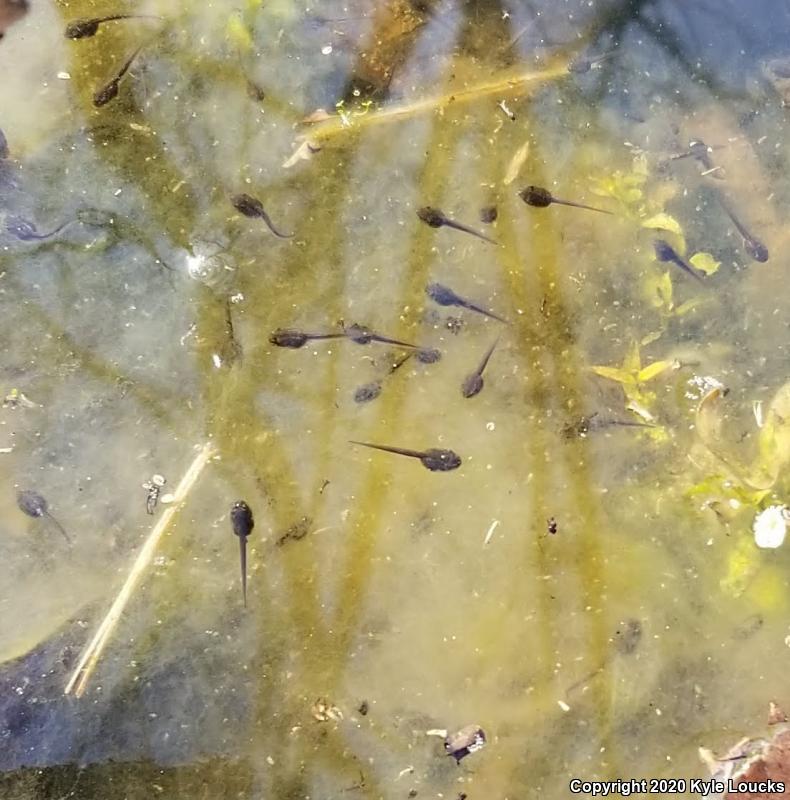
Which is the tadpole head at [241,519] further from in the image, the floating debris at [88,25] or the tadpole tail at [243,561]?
the floating debris at [88,25]

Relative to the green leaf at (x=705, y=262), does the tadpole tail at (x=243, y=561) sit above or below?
below

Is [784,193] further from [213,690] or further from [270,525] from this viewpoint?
[213,690]

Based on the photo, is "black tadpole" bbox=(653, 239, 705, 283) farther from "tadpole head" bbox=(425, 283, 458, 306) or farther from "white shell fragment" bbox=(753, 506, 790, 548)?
"white shell fragment" bbox=(753, 506, 790, 548)

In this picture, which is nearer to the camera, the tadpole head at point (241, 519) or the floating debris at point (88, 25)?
the tadpole head at point (241, 519)

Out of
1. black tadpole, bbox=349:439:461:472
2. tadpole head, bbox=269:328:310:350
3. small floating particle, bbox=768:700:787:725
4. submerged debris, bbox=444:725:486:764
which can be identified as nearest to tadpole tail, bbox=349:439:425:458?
black tadpole, bbox=349:439:461:472

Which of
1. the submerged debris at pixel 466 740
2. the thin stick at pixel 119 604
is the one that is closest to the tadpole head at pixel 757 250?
the submerged debris at pixel 466 740

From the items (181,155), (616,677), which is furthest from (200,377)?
(616,677)

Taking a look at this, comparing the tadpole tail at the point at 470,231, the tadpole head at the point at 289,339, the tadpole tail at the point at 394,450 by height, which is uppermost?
the tadpole tail at the point at 470,231
